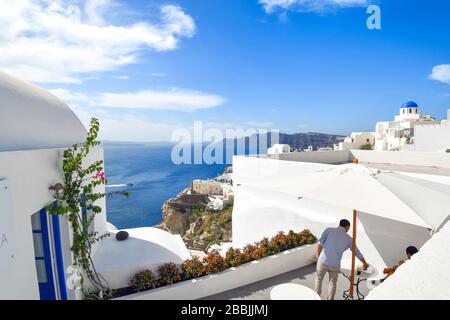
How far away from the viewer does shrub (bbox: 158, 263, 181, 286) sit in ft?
18.1

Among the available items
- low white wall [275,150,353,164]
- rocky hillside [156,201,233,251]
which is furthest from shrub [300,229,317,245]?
rocky hillside [156,201,233,251]

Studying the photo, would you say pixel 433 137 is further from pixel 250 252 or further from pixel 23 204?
pixel 23 204

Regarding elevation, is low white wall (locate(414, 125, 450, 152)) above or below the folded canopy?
above

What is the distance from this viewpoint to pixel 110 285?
5773 mm

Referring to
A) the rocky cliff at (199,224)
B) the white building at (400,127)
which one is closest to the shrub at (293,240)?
the rocky cliff at (199,224)

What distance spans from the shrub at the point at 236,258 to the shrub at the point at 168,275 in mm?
1246

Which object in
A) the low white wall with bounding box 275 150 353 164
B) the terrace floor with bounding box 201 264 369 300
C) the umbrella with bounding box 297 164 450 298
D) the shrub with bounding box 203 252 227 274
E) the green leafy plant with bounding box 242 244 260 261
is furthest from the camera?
the low white wall with bounding box 275 150 353 164

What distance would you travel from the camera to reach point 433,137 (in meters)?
24.3

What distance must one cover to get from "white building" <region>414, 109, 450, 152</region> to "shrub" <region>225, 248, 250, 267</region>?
81.3 ft

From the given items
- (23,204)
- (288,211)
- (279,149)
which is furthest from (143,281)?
(279,149)

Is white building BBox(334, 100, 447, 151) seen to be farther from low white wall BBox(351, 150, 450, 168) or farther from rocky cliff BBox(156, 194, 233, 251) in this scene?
rocky cliff BBox(156, 194, 233, 251)

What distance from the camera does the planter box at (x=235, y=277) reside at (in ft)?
17.5

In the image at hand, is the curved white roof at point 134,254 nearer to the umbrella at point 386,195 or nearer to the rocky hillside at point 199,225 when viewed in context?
the umbrella at point 386,195

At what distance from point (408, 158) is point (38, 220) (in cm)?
1553
